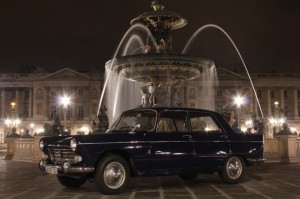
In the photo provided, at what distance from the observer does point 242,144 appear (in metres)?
11.0

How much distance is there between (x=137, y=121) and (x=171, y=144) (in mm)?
922

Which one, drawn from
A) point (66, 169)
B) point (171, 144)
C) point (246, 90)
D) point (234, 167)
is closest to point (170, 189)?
point (171, 144)

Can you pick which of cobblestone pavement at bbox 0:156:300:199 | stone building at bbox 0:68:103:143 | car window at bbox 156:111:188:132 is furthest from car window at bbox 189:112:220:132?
stone building at bbox 0:68:103:143

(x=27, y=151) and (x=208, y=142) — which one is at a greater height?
(x=208, y=142)

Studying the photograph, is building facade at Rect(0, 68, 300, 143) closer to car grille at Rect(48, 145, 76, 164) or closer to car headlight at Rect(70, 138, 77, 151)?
car grille at Rect(48, 145, 76, 164)

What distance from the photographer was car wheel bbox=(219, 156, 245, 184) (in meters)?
10.7

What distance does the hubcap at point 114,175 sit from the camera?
9.11 metres

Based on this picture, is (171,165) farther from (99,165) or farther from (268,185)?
(268,185)

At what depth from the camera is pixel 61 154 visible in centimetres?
941

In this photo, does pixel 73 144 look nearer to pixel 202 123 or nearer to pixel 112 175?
pixel 112 175

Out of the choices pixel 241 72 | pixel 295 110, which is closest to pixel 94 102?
pixel 241 72

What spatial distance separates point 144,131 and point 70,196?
1936mm

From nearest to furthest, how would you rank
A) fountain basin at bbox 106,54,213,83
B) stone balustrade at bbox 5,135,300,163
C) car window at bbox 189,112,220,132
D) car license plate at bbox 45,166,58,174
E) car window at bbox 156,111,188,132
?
car license plate at bbox 45,166,58,174 → car window at bbox 156,111,188,132 → car window at bbox 189,112,220,132 → fountain basin at bbox 106,54,213,83 → stone balustrade at bbox 5,135,300,163

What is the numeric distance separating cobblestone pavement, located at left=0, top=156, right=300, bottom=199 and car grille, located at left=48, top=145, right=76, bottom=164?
64 centimetres
